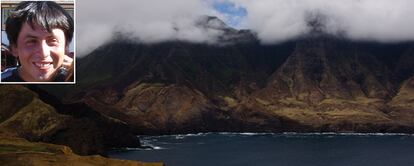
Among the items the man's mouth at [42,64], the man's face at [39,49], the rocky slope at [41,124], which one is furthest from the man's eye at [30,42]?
the rocky slope at [41,124]

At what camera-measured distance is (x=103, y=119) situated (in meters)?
177

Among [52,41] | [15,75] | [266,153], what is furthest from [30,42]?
[266,153]

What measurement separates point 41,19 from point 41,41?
282 centimetres

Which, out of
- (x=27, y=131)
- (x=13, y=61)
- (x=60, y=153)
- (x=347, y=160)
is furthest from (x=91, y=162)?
(x=347, y=160)

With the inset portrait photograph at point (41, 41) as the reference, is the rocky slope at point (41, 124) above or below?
below

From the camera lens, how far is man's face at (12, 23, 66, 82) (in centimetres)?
8094

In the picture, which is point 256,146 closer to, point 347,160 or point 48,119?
point 347,160

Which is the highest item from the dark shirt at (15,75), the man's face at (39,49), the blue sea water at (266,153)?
the man's face at (39,49)

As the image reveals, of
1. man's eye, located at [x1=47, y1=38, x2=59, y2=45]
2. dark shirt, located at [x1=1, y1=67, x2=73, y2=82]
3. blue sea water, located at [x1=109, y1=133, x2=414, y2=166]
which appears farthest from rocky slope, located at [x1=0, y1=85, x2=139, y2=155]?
man's eye, located at [x1=47, y1=38, x2=59, y2=45]

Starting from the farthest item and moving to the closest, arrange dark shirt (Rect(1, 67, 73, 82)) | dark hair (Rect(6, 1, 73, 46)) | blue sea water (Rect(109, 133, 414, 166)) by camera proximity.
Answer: blue sea water (Rect(109, 133, 414, 166))
dark shirt (Rect(1, 67, 73, 82))
dark hair (Rect(6, 1, 73, 46))

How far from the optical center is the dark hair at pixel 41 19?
81.9 meters

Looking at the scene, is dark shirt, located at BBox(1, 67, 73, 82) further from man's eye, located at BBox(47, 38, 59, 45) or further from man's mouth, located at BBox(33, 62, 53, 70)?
man's eye, located at BBox(47, 38, 59, 45)

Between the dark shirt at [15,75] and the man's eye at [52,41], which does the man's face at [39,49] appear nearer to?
the man's eye at [52,41]

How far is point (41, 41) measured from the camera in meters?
80.9
